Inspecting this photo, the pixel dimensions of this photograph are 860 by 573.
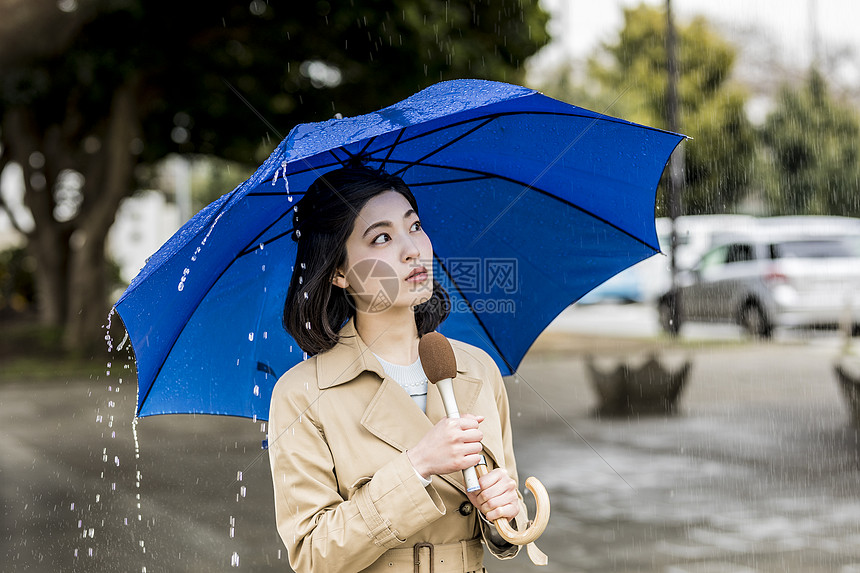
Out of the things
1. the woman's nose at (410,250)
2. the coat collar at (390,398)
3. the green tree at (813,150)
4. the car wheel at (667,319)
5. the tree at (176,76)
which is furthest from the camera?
the green tree at (813,150)

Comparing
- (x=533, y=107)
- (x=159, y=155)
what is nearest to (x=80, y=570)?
(x=533, y=107)

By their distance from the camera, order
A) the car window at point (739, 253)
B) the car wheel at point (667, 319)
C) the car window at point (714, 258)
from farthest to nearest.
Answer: the car window at point (714, 258)
the car wheel at point (667, 319)
the car window at point (739, 253)

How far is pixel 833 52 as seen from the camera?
33.8 metres

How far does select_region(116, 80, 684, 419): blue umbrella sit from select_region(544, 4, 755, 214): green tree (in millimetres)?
29112

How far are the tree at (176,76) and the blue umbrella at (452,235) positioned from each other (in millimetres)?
8443

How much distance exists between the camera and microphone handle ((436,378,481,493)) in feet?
6.23

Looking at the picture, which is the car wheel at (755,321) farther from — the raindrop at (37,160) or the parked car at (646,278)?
the raindrop at (37,160)

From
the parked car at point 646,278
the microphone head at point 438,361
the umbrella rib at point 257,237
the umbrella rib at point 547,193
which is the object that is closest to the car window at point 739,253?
the parked car at point 646,278

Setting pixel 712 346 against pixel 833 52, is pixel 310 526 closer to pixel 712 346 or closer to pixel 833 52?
pixel 712 346

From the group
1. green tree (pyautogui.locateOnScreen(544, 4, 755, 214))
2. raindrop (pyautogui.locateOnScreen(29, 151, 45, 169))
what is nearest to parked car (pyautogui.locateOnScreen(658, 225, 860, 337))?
raindrop (pyautogui.locateOnScreen(29, 151, 45, 169))

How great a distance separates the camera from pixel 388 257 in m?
2.26

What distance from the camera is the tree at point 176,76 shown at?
11.5m

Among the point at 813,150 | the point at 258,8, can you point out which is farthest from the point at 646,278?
the point at 258,8

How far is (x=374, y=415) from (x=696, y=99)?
33.3 meters
